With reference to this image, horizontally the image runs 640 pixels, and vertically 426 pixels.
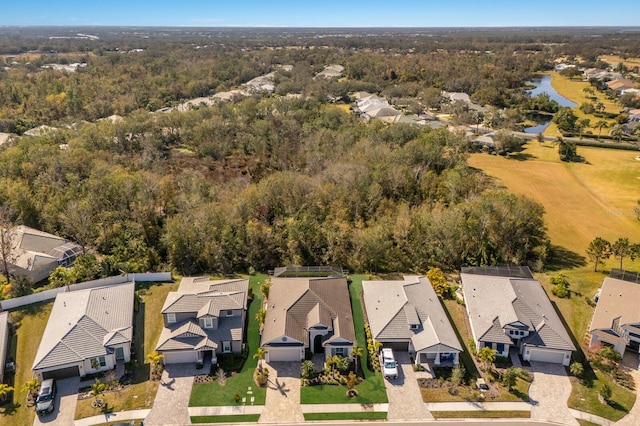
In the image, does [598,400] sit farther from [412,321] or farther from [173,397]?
[173,397]

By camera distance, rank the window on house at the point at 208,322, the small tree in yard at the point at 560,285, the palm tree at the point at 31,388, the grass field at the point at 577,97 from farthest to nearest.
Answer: the grass field at the point at 577,97
the small tree in yard at the point at 560,285
the window on house at the point at 208,322
the palm tree at the point at 31,388

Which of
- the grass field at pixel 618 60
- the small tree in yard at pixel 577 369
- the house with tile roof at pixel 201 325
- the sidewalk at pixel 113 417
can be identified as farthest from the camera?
the grass field at pixel 618 60

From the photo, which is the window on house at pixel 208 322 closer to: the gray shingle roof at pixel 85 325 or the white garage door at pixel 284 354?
the white garage door at pixel 284 354

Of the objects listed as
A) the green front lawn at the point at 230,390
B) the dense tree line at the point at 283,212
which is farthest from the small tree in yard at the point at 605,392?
the green front lawn at the point at 230,390

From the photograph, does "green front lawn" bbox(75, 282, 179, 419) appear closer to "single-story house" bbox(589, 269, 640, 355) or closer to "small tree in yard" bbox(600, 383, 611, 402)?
"small tree in yard" bbox(600, 383, 611, 402)

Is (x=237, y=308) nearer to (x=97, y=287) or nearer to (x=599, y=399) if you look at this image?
(x=97, y=287)

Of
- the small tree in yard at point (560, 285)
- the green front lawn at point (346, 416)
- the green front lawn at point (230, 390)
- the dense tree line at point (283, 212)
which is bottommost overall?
the green front lawn at point (346, 416)
